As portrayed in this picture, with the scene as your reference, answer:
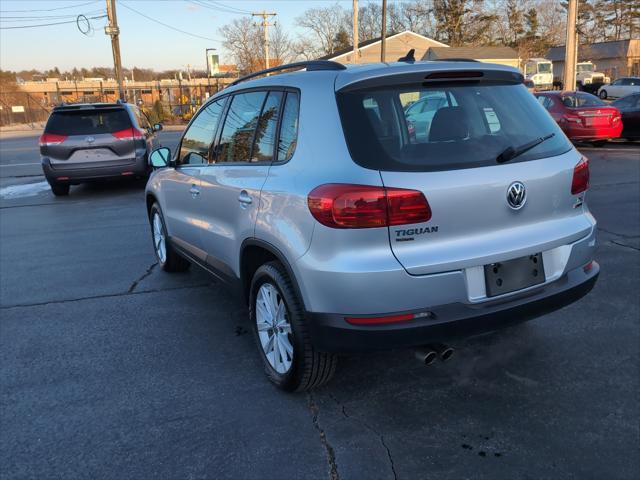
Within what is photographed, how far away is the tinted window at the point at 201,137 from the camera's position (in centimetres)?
436

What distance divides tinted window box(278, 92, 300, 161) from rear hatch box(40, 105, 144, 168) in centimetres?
857

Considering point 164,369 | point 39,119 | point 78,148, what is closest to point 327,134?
point 164,369

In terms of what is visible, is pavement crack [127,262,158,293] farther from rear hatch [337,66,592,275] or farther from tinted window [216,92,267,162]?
rear hatch [337,66,592,275]

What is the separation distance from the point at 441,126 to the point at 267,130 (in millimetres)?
1085

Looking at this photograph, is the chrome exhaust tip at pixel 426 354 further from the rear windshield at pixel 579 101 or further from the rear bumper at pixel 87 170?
the rear windshield at pixel 579 101

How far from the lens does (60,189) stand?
38.0ft

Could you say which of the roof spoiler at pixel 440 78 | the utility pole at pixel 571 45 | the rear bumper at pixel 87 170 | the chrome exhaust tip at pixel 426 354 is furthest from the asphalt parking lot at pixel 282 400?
the utility pole at pixel 571 45

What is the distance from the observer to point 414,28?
234ft

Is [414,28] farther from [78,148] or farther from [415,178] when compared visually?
[415,178]

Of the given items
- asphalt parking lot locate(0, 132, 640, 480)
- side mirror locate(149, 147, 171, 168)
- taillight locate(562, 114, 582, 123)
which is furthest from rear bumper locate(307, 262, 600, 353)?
taillight locate(562, 114, 582, 123)

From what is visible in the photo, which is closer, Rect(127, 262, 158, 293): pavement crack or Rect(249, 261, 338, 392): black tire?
Rect(249, 261, 338, 392): black tire

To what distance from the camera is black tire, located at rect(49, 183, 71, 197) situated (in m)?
11.5

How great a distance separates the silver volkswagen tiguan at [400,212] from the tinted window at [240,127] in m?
0.05

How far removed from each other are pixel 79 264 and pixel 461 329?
5.01 meters
